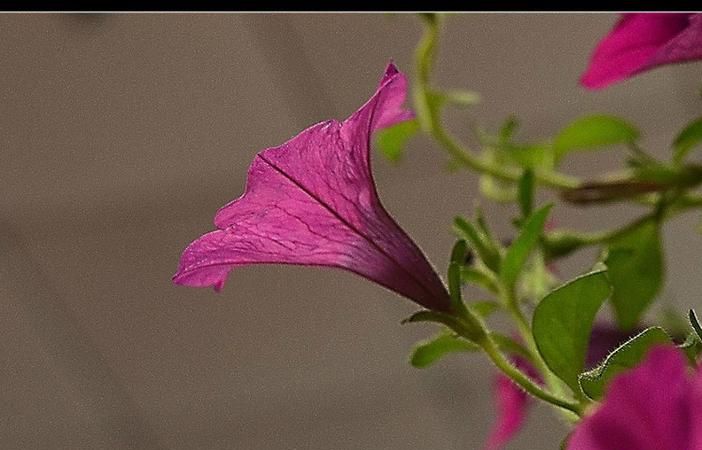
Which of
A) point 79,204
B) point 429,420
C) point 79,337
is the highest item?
point 79,204

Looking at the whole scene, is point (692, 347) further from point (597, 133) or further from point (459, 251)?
point (597, 133)

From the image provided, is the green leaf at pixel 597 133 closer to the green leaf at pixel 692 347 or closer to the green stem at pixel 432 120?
the green stem at pixel 432 120

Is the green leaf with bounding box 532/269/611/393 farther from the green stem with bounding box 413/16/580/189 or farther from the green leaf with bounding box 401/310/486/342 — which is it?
the green stem with bounding box 413/16/580/189

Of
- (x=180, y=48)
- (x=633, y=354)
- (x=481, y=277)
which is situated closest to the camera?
(x=633, y=354)

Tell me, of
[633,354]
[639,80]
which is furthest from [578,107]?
[633,354]

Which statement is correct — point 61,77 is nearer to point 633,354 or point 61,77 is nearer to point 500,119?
point 500,119

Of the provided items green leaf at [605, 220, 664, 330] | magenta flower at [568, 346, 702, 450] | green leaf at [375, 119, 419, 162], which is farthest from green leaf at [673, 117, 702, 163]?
magenta flower at [568, 346, 702, 450]

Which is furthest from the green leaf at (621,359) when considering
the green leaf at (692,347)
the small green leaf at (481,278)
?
the small green leaf at (481,278)
